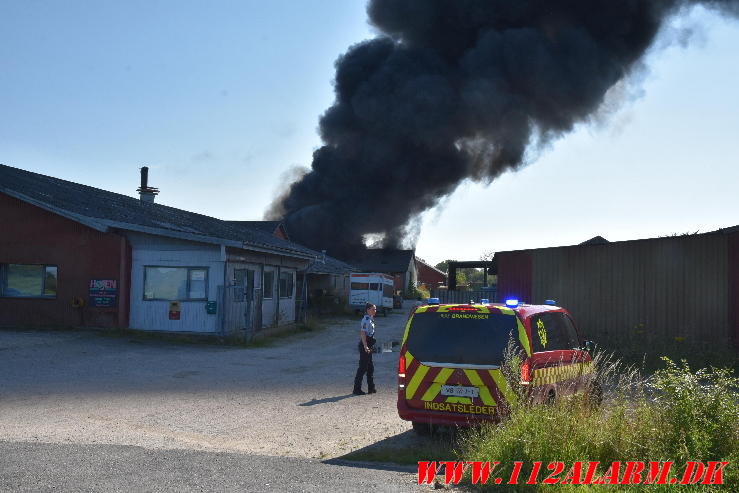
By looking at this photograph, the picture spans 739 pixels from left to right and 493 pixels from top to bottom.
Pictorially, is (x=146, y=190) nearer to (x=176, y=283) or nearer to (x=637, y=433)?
(x=176, y=283)

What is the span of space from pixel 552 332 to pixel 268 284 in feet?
56.4

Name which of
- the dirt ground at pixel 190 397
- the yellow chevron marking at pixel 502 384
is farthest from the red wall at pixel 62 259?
the yellow chevron marking at pixel 502 384

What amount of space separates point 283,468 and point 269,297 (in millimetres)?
18498

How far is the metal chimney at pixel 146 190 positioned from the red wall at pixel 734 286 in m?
28.0

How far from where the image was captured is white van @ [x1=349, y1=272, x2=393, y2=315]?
129 ft

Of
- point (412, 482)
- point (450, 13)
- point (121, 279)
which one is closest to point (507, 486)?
point (412, 482)

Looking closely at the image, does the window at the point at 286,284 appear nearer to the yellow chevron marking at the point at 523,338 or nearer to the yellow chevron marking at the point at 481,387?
the yellow chevron marking at the point at 481,387

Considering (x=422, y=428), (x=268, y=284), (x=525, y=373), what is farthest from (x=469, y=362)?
(x=268, y=284)

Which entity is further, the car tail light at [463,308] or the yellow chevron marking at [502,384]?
the car tail light at [463,308]

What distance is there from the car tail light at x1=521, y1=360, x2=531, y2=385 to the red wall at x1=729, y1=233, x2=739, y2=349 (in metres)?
11.1

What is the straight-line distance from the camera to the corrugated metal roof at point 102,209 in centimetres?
2089

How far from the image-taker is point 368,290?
130ft

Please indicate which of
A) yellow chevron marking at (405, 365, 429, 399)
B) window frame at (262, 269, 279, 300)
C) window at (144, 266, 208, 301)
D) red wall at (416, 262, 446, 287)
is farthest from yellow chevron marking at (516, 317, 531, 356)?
red wall at (416, 262, 446, 287)

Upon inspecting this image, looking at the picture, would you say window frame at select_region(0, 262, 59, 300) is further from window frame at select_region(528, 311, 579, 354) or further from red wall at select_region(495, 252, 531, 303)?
window frame at select_region(528, 311, 579, 354)
